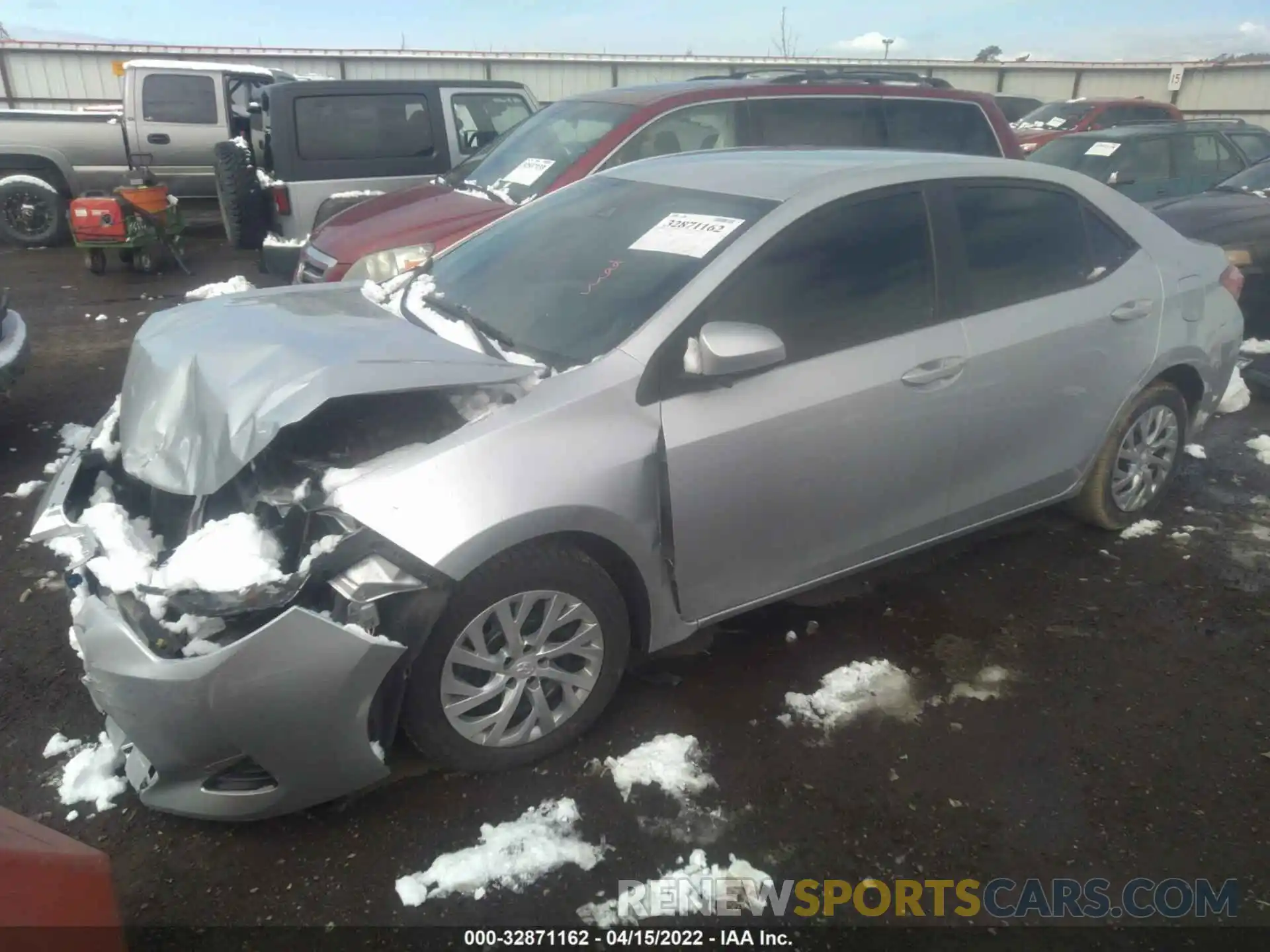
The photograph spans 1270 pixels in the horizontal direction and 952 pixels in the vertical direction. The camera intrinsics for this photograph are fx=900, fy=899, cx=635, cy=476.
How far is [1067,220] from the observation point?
363 centimetres

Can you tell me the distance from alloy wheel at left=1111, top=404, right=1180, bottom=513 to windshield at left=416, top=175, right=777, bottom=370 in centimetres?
219

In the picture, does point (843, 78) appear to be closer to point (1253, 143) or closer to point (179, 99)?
point (1253, 143)

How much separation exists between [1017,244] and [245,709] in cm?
308

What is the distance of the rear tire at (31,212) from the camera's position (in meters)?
10.6

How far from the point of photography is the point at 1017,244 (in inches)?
136

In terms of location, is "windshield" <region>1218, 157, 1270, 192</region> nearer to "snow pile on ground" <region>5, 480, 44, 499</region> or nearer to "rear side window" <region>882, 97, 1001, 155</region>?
"rear side window" <region>882, 97, 1001, 155</region>

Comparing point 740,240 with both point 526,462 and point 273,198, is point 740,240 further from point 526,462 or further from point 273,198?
point 273,198

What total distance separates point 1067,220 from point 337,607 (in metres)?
3.16

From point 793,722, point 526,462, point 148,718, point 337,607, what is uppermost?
point 526,462

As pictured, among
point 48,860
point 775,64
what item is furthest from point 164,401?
point 775,64

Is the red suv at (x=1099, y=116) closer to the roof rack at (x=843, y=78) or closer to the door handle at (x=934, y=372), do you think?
the roof rack at (x=843, y=78)

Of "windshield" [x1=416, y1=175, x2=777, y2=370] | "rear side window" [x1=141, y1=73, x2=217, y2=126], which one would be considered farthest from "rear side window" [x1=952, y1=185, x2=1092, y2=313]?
"rear side window" [x1=141, y1=73, x2=217, y2=126]

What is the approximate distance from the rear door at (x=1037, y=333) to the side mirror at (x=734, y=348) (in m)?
0.97

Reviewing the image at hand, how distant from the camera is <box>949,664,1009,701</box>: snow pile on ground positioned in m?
3.08
